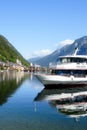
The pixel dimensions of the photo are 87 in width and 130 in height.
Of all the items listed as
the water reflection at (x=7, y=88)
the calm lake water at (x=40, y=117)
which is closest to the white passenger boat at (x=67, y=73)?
the water reflection at (x=7, y=88)

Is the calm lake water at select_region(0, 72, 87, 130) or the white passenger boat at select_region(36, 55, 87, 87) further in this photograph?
the white passenger boat at select_region(36, 55, 87, 87)

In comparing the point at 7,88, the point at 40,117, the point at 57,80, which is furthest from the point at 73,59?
the point at 40,117

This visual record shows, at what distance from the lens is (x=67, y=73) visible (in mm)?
78562

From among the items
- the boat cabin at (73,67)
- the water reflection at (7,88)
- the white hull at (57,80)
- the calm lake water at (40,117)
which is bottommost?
the calm lake water at (40,117)

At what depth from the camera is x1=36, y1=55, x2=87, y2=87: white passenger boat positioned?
75500mm

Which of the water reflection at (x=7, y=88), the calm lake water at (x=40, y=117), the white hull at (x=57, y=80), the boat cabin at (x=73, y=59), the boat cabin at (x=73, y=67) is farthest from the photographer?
the boat cabin at (x=73, y=59)

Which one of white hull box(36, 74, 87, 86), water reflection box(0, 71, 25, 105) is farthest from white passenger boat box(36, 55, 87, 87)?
water reflection box(0, 71, 25, 105)

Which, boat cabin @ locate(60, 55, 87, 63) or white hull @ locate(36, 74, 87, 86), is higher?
boat cabin @ locate(60, 55, 87, 63)

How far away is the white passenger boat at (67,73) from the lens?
75.5 meters

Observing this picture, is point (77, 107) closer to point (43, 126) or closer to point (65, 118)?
point (65, 118)

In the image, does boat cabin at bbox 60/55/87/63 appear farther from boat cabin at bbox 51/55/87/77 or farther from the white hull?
the white hull

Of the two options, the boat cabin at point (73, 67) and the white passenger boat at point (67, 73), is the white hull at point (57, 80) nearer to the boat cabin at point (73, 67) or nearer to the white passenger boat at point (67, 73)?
the white passenger boat at point (67, 73)

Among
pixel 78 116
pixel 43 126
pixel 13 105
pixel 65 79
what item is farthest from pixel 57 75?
pixel 43 126

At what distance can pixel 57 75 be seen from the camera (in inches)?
2982
